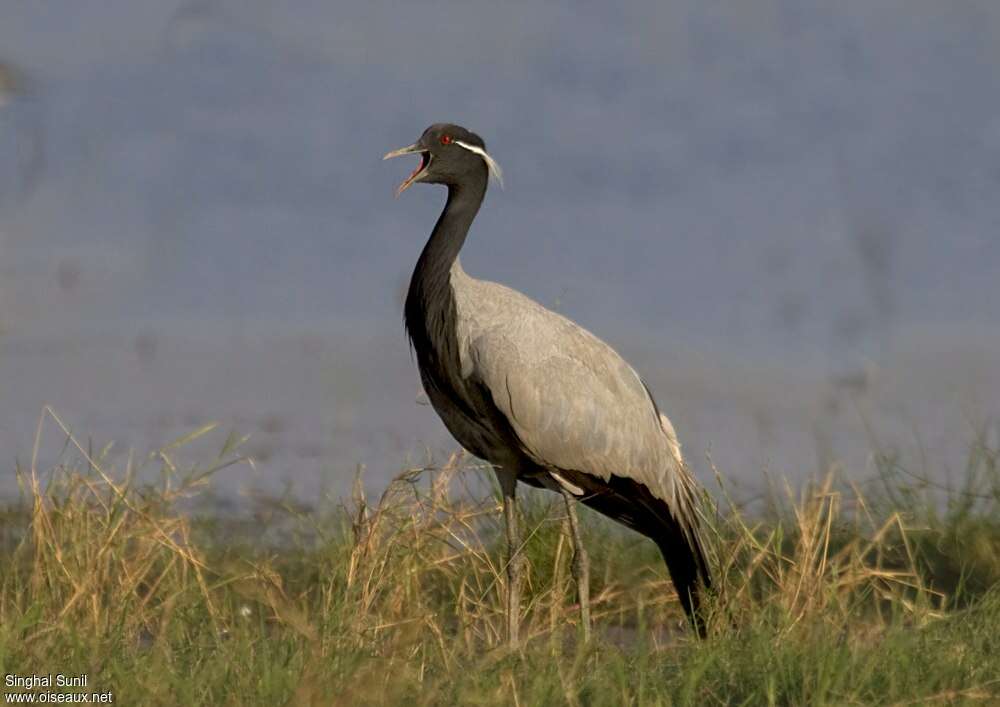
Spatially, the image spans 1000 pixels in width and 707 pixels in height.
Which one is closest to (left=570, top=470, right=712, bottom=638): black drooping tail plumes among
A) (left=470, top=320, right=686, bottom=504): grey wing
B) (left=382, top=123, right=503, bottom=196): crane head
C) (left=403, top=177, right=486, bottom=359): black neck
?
(left=470, top=320, right=686, bottom=504): grey wing

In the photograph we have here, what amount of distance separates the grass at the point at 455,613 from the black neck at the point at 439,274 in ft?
2.08

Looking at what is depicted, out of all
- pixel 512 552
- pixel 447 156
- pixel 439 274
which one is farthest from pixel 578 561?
pixel 447 156

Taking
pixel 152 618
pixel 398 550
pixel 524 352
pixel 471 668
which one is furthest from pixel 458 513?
pixel 471 668

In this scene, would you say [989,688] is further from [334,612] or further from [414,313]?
[414,313]

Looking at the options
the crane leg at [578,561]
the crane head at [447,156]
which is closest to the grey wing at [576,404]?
the crane leg at [578,561]

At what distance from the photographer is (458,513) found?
22.6 ft

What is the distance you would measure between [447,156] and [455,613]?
214cm

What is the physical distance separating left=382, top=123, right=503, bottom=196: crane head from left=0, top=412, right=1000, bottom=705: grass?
135cm

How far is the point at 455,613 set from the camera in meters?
6.41

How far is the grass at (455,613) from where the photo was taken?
459cm

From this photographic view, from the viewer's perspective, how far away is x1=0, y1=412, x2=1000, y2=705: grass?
4.59 meters

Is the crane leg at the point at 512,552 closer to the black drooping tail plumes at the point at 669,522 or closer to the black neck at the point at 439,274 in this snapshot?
the black drooping tail plumes at the point at 669,522

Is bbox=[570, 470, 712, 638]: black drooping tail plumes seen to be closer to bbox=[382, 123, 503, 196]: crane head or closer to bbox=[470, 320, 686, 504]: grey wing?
bbox=[470, 320, 686, 504]: grey wing

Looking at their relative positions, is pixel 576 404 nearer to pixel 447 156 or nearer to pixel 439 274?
pixel 439 274
